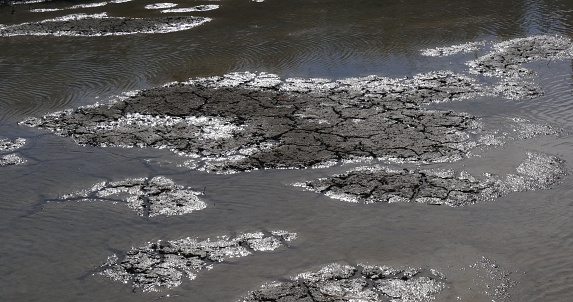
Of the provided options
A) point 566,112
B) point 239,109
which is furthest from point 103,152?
point 566,112

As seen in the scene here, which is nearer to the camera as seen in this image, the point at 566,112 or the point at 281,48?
the point at 566,112

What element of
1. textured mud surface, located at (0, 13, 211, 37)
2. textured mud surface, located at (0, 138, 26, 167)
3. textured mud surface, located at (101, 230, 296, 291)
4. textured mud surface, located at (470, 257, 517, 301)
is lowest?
textured mud surface, located at (470, 257, 517, 301)

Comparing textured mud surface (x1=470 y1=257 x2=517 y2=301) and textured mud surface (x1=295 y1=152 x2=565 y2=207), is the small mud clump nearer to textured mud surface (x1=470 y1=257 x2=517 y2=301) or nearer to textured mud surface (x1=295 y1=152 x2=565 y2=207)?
textured mud surface (x1=295 y1=152 x2=565 y2=207)

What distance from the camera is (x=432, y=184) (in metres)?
5.94

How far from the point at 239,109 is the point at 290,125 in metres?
0.89

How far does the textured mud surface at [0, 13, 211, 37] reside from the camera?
13102 millimetres

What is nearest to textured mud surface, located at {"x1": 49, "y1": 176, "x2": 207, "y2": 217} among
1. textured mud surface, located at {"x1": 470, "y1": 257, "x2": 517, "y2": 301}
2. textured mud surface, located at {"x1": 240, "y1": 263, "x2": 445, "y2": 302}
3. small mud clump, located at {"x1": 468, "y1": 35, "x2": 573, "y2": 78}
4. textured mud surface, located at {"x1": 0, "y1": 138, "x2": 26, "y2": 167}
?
textured mud surface, located at {"x1": 0, "y1": 138, "x2": 26, "y2": 167}

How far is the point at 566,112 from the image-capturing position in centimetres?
758

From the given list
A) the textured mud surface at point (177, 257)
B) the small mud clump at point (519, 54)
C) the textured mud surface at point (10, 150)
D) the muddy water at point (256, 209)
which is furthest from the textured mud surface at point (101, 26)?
the textured mud surface at point (177, 257)

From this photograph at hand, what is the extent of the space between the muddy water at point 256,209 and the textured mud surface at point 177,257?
0.10 m

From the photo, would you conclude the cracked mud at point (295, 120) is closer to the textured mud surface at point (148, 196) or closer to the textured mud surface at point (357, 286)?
the textured mud surface at point (148, 196)

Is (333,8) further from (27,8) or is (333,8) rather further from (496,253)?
(496,253)

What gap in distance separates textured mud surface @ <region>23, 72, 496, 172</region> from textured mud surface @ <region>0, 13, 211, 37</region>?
4.32 meters

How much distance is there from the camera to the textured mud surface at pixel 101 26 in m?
13.1
